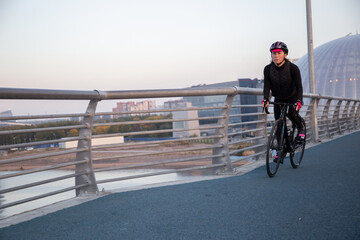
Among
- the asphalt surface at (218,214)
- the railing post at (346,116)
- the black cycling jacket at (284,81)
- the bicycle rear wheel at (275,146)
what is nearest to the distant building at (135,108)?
the asphalt surface at (218,214)

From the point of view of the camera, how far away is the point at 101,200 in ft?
13.2

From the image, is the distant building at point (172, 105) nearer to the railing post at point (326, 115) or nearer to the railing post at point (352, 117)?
the railing post at point (326, 115)

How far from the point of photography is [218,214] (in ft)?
10.8

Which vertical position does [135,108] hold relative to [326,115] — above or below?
above

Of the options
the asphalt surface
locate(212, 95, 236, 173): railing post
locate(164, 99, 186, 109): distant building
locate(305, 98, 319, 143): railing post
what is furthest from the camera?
locate(305, 98, 319, 143): railing post

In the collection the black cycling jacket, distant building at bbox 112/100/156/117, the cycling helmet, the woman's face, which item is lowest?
distant building at bbox 112/100/156/117

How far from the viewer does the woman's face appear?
5.27m

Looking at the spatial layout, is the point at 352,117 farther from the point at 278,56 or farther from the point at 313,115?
the point at 278,56

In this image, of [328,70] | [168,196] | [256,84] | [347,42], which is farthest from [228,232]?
[256,84]

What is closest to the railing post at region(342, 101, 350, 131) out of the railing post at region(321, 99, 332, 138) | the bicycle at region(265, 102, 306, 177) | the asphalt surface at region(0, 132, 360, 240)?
the railing post at region(321, 99, 332, 138)

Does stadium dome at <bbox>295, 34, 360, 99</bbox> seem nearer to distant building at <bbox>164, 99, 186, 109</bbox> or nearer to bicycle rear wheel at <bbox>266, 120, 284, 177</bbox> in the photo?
distant building at <bbox>164, 99, 186, 109</bbox>

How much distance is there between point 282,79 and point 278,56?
0.38 meters

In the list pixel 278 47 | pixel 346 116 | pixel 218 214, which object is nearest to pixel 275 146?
pixel 278 47

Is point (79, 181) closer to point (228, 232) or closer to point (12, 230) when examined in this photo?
point (12, 230)
